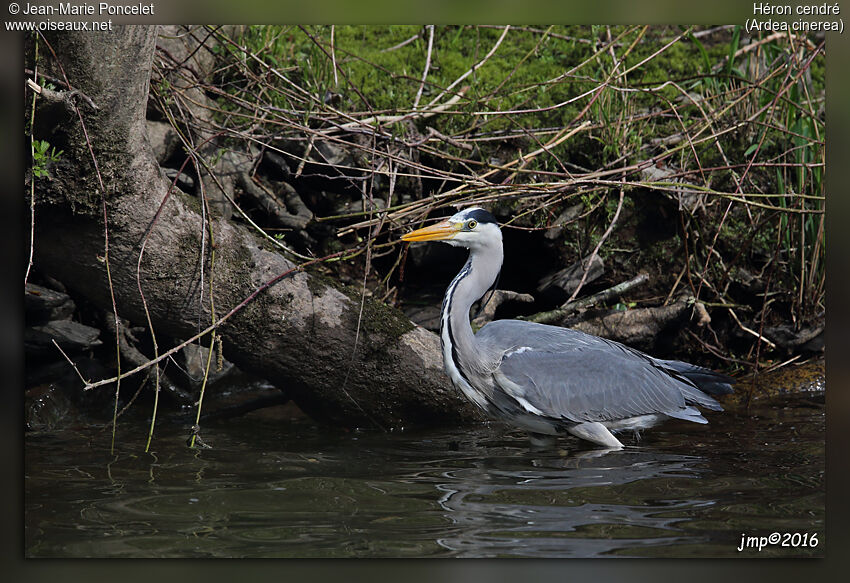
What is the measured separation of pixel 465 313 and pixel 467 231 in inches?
16.1

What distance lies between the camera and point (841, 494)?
9.23 feet

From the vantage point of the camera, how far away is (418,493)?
10.6ft

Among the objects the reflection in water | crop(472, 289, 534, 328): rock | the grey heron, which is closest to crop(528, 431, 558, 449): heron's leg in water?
the grey heron

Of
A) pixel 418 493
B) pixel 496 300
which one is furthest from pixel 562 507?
pixel 496 300

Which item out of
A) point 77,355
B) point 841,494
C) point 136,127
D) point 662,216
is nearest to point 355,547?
point 841,494

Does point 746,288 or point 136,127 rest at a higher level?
point 136,127

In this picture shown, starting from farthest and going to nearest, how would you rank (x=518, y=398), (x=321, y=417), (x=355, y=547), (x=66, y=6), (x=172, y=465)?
(x=321, y=417) → (x=518, y=398) → (x=172, y=465) → (x=66, y=6) → (x=355, y=547)

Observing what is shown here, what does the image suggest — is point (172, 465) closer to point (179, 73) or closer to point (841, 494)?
point (179, 73)

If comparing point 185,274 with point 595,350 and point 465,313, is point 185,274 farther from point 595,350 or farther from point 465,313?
point 595,350

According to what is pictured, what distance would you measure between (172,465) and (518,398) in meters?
1.65

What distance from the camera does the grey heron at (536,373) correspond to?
3.98 meters

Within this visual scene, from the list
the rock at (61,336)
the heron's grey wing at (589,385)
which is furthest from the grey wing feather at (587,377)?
the rock at (61,336)

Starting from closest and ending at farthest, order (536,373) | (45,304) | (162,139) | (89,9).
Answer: (89,9) < (536,373) < (45,304) < (162,139)

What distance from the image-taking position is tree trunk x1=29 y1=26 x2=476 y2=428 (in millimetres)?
3496
